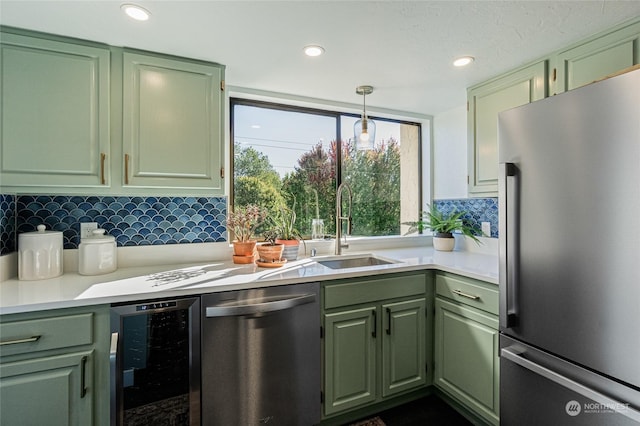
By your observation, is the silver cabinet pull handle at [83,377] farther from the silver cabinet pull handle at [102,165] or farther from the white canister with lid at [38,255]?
the silver cabinet pull handle at [102,165]

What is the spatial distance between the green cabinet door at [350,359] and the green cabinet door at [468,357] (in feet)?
1.56

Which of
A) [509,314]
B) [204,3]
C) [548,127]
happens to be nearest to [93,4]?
[204,3]

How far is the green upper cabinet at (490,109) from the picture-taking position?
6.06ft

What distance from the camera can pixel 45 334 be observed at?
1.23 m

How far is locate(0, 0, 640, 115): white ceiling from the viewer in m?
1.36

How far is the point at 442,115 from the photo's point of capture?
292 centimetres

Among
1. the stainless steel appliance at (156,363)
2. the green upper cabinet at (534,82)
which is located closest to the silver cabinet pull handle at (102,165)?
the stainless steel appliance at (156,363)

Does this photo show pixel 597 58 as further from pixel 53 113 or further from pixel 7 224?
pixel 7 224

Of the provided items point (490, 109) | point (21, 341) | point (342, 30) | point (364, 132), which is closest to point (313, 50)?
point (342, 30)

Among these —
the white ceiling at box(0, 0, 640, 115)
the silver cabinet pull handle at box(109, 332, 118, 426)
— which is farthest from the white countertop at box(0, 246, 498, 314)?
the white ceiling at box(0, 0, 640, 115)

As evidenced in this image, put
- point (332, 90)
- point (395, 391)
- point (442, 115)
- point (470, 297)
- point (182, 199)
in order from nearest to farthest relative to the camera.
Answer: point (470, 297) < point (395, 391) < point (182, 199) < point (332, 90) < point (442, 115)

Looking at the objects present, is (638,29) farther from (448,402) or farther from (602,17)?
(448,402)

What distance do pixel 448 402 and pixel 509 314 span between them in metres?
1.00

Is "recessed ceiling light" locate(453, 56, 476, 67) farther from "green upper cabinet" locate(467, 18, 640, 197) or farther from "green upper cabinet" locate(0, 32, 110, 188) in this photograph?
"green upper cabinet" locate(0, 32, 110, 188)
